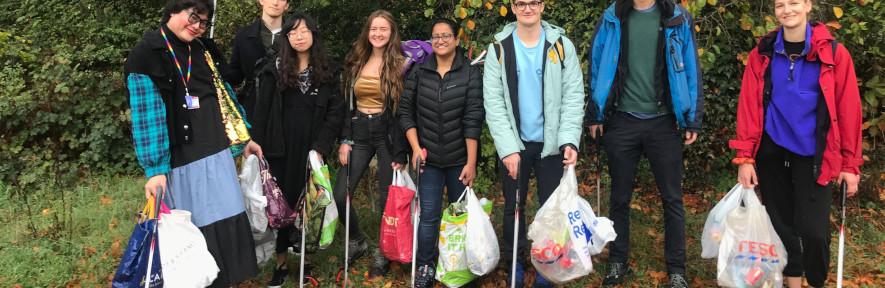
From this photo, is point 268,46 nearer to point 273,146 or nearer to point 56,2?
point 273,146

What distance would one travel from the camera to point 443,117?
12.6 feet

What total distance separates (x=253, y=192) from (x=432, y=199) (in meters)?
1.08

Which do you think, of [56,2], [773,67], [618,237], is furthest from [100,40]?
[773,67]

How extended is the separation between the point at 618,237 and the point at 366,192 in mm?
2788

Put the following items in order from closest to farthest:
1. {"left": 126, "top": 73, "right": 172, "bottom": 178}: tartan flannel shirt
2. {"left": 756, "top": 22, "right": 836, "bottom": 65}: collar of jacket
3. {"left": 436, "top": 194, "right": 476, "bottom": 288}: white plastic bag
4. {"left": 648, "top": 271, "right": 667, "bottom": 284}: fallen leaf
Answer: {"left": 126, "top": 73, "right": 172, "bottom": 178}: tartan flannel shirt
{"left": 756, "top": 22, "right": 836, "bottom": 65}: collar of jacket
{"left": 436, "top": 194, "right": 476, "bottom": 288}: white plastic bag
{"left": 648, "top": 271, "right": 667, "bottom": 284}: fallen leaf

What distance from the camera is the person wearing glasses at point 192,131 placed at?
10.2ft

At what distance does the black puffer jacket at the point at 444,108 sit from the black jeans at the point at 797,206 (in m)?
1.61

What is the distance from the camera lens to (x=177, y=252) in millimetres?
3182

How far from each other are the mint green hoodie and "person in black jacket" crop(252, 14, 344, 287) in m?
1.03

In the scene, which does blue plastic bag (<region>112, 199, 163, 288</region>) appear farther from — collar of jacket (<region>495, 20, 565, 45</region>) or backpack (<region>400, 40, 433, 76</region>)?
collar of jacket (<region>495, 20, 565, 45</region>)

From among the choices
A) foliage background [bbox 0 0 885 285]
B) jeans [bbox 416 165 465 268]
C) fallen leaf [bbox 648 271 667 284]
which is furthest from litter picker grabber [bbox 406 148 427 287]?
fallen leaf [bbox 648 271 667 284]

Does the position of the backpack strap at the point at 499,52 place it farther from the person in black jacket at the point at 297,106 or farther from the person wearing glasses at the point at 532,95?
the person in black jacket at the point at 297,106

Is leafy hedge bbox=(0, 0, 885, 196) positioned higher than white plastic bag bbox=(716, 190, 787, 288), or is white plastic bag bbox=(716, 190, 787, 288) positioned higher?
leafy hedge bbox=(0, 0, 885, 196)

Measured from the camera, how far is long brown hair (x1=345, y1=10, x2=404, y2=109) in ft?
13.4
